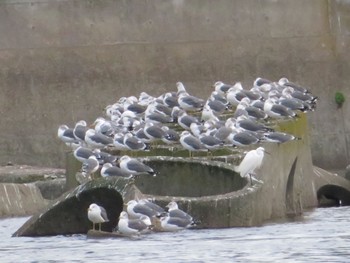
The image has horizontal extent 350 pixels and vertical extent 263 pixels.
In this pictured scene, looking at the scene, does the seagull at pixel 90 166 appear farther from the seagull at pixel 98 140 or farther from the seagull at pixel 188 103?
the seagull at pixel 188 103

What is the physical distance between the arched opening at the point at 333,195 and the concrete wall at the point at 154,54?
4.52 m

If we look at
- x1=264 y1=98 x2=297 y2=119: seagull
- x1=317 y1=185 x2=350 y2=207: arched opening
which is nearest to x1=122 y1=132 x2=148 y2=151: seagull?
x1=264 y1=98 x2=297 y2=119: seagull

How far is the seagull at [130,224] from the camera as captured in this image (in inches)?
818

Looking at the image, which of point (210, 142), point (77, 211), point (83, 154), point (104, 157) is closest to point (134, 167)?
point (77, 211)

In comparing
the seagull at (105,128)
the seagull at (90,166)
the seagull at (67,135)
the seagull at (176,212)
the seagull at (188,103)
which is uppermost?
the seagull at (188,103)

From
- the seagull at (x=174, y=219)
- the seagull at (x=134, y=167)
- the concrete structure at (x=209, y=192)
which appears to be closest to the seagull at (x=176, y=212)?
the seagull at (x=174, y=219)

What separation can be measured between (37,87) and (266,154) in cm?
1060

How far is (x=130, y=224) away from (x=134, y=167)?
6.89ft

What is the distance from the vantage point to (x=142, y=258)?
1858cm

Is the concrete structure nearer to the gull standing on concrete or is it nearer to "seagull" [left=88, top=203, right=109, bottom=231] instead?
"seagull" [left=88, top=203, right=109, bottom=231]

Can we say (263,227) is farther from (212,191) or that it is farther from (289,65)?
(289,65)

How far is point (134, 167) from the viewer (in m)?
A: 22.7

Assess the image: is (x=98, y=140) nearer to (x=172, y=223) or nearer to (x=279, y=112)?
(x=279, y=112)

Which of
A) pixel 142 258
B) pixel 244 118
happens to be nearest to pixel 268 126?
pixel 244 118
